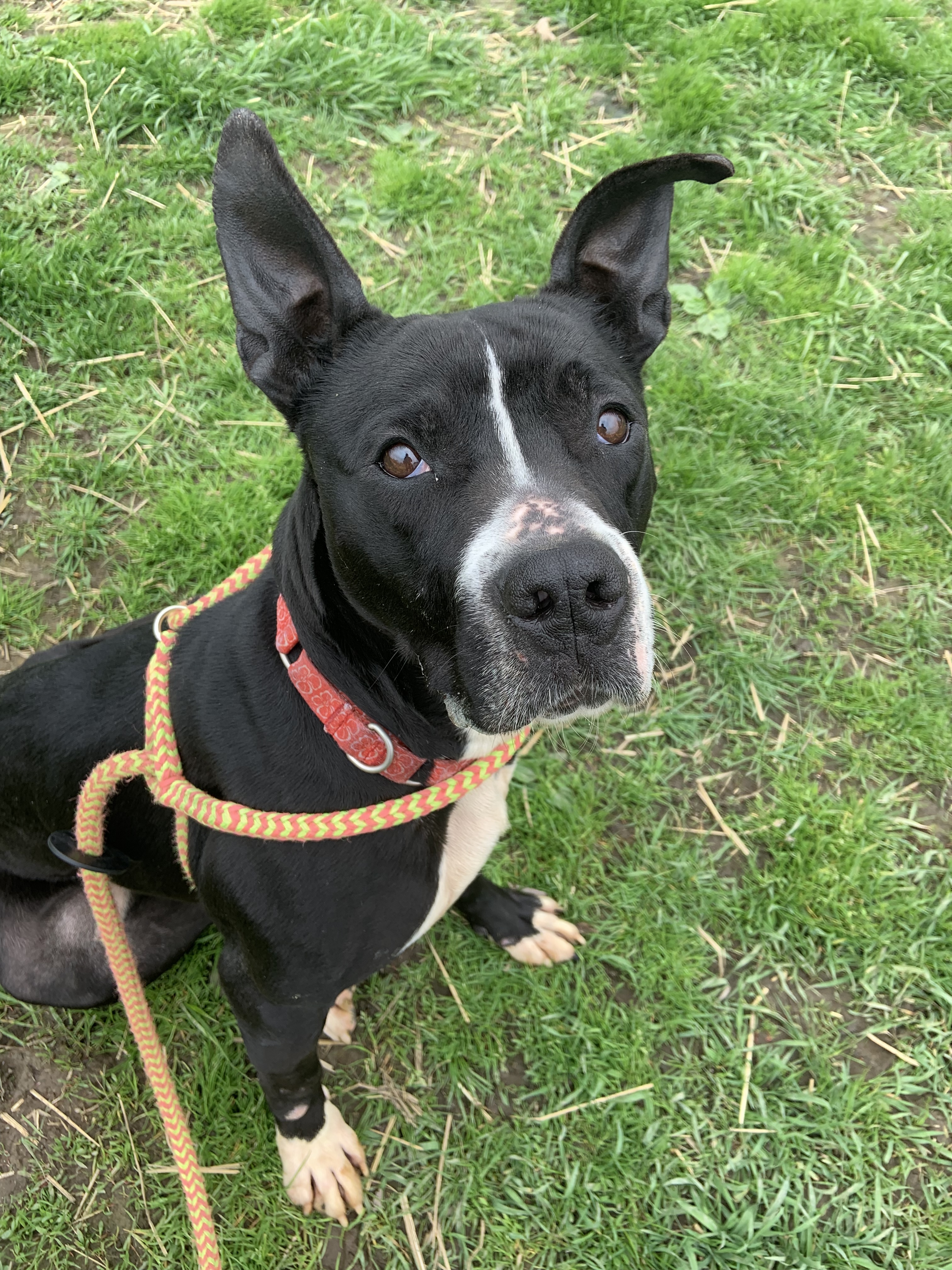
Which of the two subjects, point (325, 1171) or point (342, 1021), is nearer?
point (325, 1171)

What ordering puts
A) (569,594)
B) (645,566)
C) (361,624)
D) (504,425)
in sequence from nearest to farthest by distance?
(569,594)
(504,425)
(361,624)
(645,566)

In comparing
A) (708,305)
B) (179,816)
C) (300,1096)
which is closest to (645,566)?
(708,305)

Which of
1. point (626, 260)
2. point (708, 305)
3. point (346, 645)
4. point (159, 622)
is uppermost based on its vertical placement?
point (626, 260)

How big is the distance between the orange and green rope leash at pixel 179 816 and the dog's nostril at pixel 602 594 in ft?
1.80

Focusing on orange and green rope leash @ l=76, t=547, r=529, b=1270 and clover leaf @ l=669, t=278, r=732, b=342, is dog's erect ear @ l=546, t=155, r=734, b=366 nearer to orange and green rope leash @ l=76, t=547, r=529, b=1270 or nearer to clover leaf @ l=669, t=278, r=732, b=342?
orange and green rope leash @ l=76, t=547, r=529, b=1270

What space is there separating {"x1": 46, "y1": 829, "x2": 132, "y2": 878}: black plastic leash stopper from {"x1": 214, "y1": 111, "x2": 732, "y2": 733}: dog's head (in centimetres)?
107

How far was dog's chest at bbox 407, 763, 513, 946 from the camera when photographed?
254 centimetres

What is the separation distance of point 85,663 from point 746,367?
3.54 m

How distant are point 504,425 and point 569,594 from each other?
0.47 m

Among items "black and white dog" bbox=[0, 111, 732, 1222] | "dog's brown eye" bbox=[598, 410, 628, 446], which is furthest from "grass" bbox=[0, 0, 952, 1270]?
"dog's brown eye" bbox=[598, 410, 628, 446]

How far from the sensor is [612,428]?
2229 mm

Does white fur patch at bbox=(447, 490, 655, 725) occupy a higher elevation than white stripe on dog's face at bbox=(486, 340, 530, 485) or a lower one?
lower

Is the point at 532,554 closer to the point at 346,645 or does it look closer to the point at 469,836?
the point at 346,645

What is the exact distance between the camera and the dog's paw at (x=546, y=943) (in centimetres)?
338
